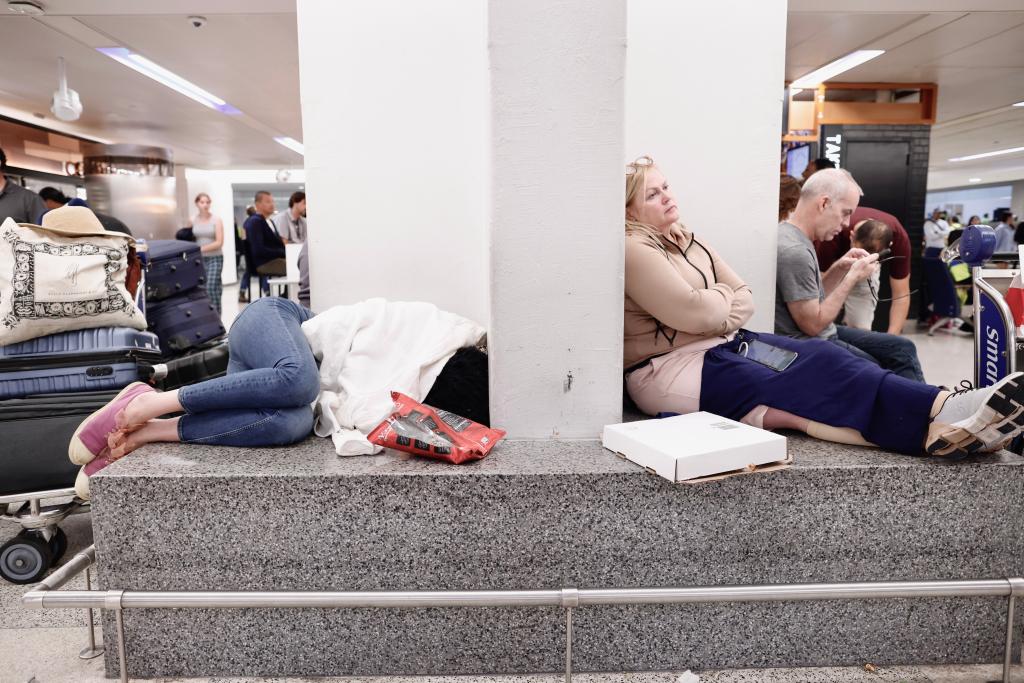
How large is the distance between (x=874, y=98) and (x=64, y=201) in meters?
8.67

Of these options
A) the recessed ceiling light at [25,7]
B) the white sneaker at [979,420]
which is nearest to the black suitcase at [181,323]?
the white sneaker at [979,420]

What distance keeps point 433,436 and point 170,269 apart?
2130 mm

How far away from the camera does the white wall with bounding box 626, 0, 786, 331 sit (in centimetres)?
255

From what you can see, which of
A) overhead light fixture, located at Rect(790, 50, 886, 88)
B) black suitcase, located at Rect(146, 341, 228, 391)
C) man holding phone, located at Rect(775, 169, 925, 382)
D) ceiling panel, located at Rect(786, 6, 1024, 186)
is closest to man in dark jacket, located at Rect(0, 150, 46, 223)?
black suitcase, located at Rect(146, 341, 228, 391)

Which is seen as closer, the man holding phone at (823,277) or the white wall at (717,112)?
the white wall at (717,112)

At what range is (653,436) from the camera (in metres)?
1.78

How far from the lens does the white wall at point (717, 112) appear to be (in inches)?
100

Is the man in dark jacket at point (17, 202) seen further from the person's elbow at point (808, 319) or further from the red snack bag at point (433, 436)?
the person's elbow at point (808, 319)

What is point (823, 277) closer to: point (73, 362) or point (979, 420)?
point (979, 420)

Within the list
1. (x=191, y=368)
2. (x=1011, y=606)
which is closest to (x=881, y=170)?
(x=1011, y=606)

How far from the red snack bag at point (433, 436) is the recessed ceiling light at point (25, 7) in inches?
219

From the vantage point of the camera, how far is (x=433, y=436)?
1.81 m

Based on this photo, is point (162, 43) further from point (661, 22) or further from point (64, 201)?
point (661, 22)

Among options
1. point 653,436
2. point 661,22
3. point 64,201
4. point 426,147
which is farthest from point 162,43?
point 653,436
